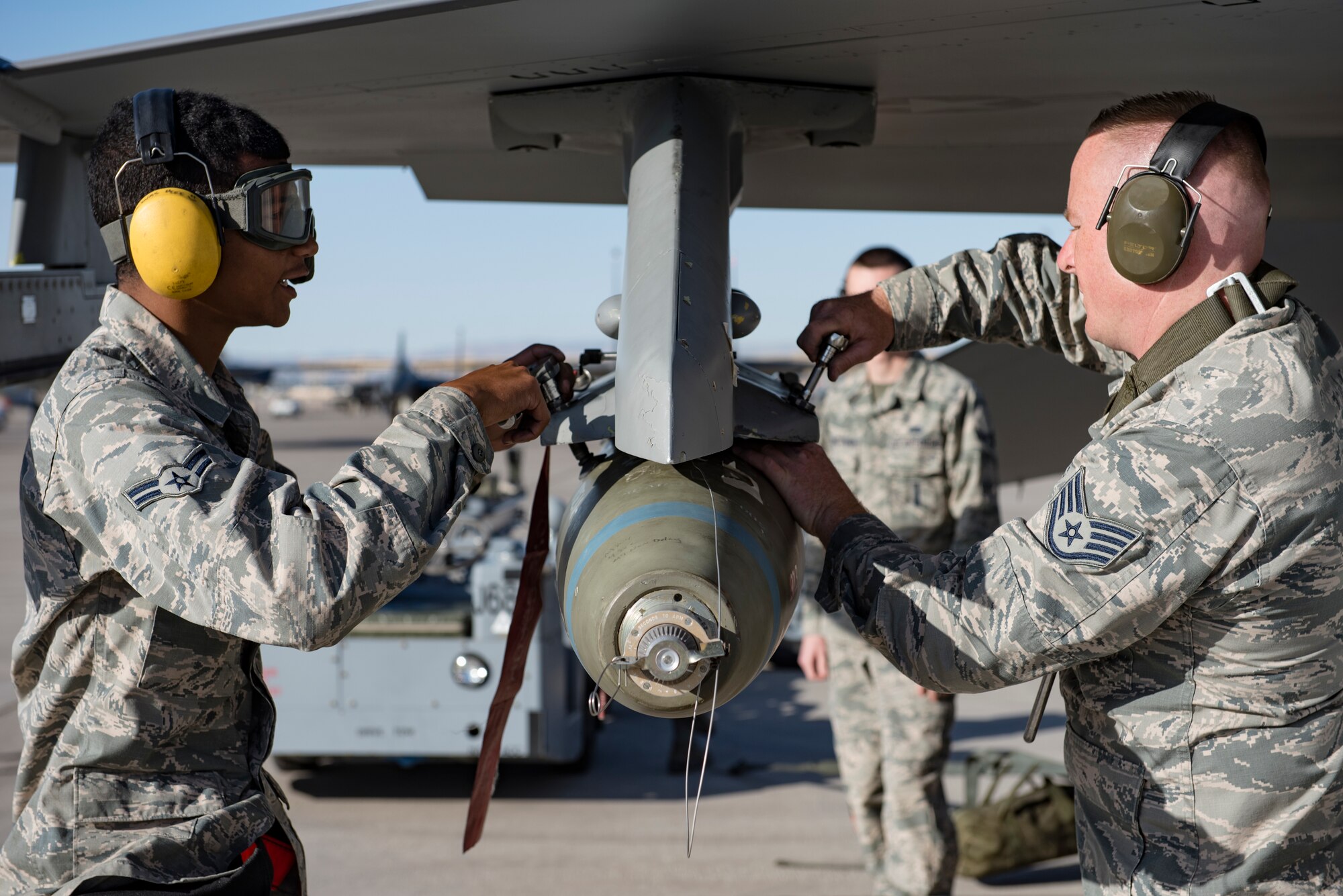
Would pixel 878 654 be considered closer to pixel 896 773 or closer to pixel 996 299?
pixel 896 773

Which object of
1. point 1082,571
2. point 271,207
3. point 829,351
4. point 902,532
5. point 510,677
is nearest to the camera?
point 1082,571

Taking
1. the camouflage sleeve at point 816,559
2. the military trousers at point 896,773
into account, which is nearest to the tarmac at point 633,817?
the military trousers at point 896,773

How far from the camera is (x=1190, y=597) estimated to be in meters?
1.79

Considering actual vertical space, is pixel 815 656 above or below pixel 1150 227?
below

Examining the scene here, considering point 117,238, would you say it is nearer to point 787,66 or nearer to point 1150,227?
point 787,66

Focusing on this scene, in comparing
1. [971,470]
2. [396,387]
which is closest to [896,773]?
[971,470]

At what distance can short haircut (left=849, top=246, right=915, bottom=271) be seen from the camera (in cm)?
461

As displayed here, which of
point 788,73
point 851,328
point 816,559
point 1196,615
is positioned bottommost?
point 816,559

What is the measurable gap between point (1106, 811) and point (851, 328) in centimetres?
106

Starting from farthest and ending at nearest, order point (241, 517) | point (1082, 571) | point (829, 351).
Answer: point (829, 351) < point (1082, 571) < point (241, 517)

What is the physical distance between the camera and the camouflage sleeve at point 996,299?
2.54m

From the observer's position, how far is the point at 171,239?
1.84 metres

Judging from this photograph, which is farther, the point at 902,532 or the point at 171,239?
the point at 902,532

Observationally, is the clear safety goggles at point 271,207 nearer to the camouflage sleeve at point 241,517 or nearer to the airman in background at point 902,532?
the camouflage sleeve at point 241,517
